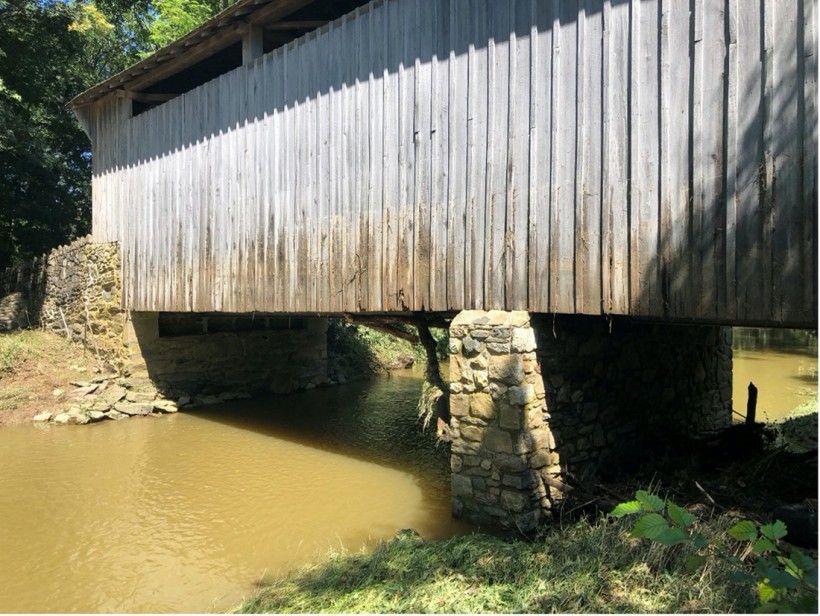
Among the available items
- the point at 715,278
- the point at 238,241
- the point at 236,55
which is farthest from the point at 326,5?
the point at 715,278

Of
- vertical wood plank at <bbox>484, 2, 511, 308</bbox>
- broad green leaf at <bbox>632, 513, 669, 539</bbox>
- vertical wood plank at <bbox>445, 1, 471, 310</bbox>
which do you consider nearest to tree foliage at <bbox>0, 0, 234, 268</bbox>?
vertical wood plank at <bbox>445, 1, 471, 310</bbox>

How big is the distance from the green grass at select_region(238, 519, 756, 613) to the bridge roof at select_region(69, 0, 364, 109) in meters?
6.23

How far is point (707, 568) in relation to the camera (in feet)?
10.2

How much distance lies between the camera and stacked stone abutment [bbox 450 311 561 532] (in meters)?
4.85

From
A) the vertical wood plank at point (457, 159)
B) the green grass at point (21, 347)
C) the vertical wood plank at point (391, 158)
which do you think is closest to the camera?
the vertical wood plank at point (457, 159)

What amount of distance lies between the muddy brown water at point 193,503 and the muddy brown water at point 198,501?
18mm

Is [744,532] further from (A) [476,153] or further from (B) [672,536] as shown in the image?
(A) [476,153]

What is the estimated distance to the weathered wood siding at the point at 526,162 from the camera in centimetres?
376

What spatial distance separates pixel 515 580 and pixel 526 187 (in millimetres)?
3070

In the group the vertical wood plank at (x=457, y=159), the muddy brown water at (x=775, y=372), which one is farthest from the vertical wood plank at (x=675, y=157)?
the muddy brown water at (x=775, y=372)

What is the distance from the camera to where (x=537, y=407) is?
16.2 ft

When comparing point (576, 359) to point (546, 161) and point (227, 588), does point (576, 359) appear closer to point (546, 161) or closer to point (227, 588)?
point (546, 161)

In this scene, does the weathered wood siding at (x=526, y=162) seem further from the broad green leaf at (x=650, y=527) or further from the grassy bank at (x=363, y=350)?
the grassy bank at (x=363, y=350)

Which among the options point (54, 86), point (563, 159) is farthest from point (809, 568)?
point (54, 86)
